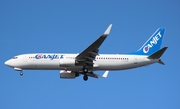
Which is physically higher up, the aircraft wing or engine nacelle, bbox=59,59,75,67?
the aircraft wing

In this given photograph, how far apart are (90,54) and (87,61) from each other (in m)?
1.51

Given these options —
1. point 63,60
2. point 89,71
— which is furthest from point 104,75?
point 63,60

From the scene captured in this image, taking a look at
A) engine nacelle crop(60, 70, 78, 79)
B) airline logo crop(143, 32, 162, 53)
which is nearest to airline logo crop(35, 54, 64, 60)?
engine nacelle crop(60, 70, 78, 79)

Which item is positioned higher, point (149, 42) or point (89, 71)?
point (149, 42)

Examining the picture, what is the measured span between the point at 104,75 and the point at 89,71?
5.82 m

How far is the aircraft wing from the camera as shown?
4866cm

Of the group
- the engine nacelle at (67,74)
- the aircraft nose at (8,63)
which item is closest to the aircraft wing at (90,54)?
the engine nacelle at (67,74)

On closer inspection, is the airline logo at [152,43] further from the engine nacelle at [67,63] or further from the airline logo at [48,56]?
the airline logo at [48,56]

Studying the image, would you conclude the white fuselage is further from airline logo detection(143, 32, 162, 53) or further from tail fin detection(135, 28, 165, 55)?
airline logo detection(143, 32, 162, 53)

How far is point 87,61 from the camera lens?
173ft

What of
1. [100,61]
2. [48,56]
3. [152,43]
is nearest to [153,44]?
[152,43]

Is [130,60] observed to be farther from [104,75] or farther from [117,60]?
[104,75]

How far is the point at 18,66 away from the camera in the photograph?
55.5 metres

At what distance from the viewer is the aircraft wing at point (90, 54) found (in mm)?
48656
